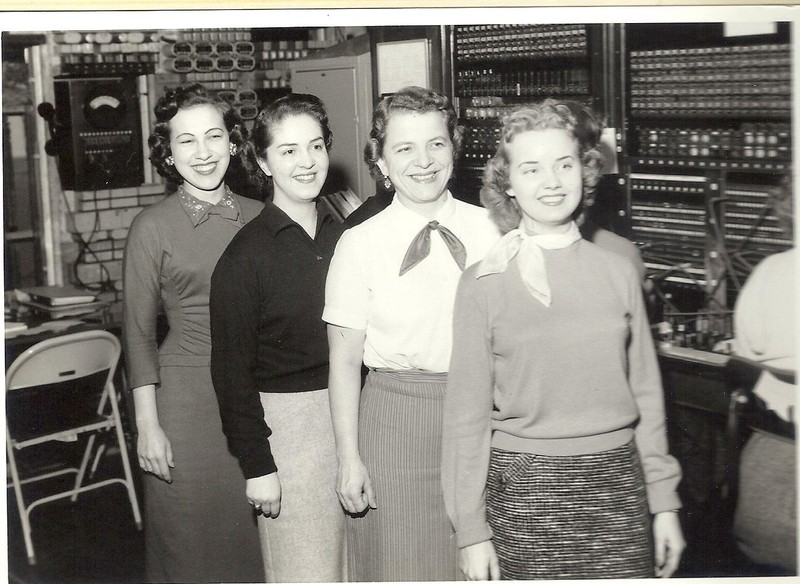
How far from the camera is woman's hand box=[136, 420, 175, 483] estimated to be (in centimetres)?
244

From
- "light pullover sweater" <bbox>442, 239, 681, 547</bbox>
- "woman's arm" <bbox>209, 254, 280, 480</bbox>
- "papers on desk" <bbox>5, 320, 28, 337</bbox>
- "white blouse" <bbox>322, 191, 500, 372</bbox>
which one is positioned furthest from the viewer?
"papers on desk" <bbox>5, 320, 28, 337</bbox>

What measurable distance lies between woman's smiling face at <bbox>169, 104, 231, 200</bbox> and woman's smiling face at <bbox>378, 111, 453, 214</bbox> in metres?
0.55

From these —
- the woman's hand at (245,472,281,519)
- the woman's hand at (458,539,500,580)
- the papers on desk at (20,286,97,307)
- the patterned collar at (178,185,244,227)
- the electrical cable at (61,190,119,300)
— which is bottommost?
the woman's hand at (458,539,500,580)

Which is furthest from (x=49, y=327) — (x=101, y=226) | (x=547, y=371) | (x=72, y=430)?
(x=547, y=371)

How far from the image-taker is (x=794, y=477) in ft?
7.37

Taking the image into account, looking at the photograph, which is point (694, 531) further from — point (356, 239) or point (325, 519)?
point (356, 239)

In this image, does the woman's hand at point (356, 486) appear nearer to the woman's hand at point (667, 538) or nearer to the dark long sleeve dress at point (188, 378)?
the dark long sleeve dress at point (188, 378)

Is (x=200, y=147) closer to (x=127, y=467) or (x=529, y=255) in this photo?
(x=529, y=255)

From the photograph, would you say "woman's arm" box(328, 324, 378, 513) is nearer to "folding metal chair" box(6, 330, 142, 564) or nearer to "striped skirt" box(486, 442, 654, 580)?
"striped skirt" box(486, 442, 654, 580)

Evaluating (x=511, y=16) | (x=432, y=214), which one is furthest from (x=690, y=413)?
(x=511, y=16)

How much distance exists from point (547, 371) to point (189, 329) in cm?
103

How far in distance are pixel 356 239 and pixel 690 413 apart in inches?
50.9

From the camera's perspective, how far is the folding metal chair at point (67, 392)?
143 inches

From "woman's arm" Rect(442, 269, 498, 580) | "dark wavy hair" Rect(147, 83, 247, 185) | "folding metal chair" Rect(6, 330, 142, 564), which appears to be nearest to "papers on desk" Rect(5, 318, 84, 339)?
"folding metal chair" Rect(6, 330, 142, 564)
